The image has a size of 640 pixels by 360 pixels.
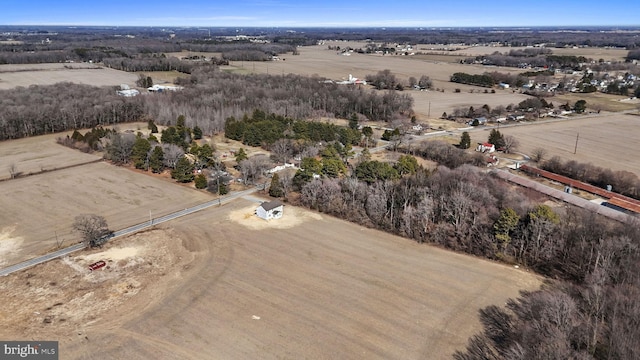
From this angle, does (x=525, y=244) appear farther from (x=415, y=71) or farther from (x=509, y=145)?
(x=415, y=71)

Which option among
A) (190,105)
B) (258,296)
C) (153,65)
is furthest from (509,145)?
(153,65)

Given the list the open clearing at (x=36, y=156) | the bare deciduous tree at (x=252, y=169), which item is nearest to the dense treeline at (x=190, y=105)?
the open clearing at (x=36, y=156)

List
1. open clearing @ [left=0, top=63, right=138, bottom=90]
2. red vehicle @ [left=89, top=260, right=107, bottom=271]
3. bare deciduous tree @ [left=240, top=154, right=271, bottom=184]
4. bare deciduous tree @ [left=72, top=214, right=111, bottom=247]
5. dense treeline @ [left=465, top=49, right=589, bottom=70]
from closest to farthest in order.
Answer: red vehicle @ [left=89, top=260, right=107, bottom=271]
bare deciduous tree @ [left=72, top=214, right=111, bottom=247]
bare deciduous tree @ [left=240, top=154, right=271, bottom=184]
open clearing @ [left=0, top=63, right=138, bottom=90]
dense treeline @ [left=465, top=49, right=589, bottom=70]

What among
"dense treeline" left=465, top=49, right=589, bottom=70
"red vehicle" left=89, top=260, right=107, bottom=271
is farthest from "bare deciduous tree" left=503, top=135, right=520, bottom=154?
"dense treeline" left=465, top=49, right=589, bottom=70

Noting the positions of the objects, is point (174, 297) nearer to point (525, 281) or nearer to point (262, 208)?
point (262, 208)

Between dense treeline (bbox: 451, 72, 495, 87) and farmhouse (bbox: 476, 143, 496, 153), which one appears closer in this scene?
farmhouse (bbox: 476, 143, 496, 153)

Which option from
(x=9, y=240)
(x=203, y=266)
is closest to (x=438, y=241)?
(x=203, y=266)

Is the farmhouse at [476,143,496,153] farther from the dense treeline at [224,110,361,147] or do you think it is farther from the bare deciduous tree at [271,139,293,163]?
the bare deciduous tree at [271,139,293,163]
